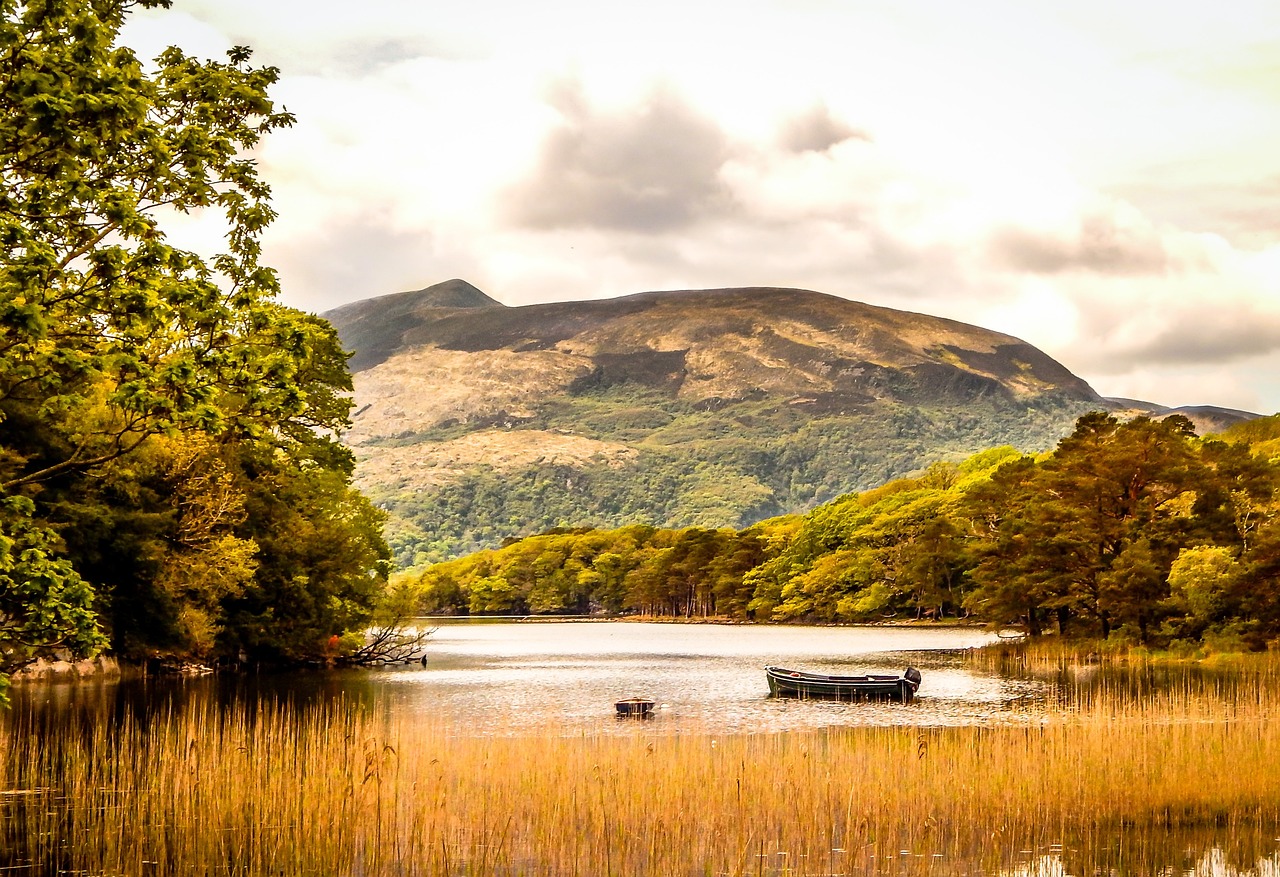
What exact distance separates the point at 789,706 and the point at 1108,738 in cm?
2290

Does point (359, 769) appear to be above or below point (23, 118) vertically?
below

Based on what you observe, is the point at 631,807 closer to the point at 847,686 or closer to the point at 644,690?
the point at 847,686

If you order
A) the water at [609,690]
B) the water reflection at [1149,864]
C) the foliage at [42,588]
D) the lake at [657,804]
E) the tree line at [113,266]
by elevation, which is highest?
the tree line at [113,266]

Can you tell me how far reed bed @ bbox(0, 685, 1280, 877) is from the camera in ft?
55.1

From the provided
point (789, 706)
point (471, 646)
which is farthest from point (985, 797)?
point (471, 646)

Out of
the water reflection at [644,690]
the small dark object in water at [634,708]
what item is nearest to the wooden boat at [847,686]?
the water reflection at [644,690]

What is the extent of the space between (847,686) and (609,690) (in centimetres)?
1219

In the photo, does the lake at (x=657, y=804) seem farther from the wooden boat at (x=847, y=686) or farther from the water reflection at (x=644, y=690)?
the wooden boat at (x=847, y=686)

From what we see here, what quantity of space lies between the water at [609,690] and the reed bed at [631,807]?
912 cm

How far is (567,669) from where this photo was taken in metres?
74.0

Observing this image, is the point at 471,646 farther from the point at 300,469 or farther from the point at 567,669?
the point at 300,469

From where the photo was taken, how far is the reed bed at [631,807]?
16797mm

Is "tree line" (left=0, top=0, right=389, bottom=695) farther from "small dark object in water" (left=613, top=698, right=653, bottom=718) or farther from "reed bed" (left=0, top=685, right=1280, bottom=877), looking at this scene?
"small dark object in water" (left=613, top=698, right=653, bottom=718)

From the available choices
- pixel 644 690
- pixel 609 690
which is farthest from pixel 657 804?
pixel 644 690
